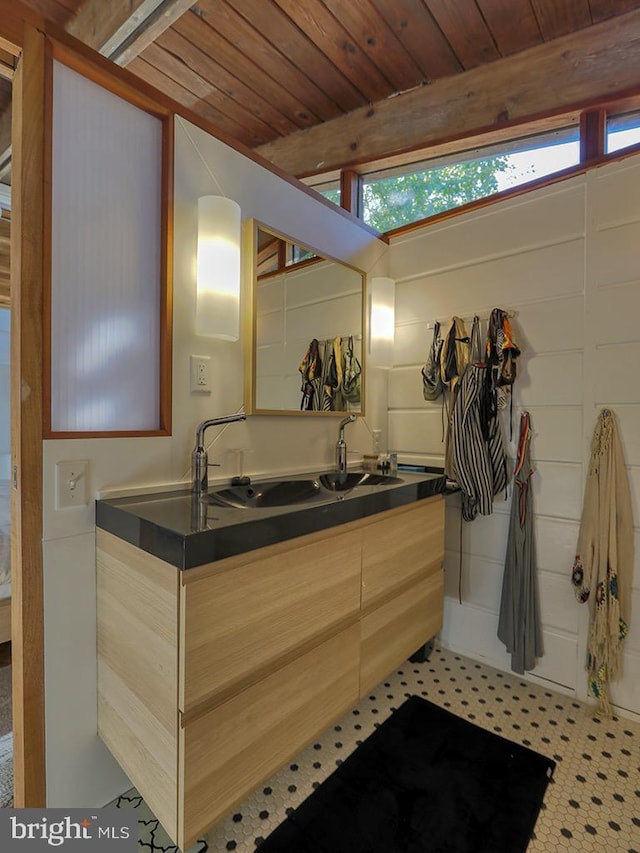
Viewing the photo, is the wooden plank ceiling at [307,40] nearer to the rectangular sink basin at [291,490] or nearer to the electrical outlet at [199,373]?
the electrical outlet at [199,373]

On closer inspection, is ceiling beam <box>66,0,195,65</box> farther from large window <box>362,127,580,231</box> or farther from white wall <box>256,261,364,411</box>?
large window <box>362,127,580,231</box>

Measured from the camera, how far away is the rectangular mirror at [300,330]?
1629 millimetres

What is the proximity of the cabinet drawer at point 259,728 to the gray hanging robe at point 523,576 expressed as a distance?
841mm

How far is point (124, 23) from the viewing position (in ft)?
4.93

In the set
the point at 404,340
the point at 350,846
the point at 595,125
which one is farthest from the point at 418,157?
the point at 350,846

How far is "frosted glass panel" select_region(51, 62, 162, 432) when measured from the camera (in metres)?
1.16

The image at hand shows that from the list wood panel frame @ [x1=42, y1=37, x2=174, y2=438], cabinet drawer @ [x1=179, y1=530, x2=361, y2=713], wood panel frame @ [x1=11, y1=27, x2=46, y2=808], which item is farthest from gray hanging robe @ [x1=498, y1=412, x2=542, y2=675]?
wood panel frame @ [x1=11, y1=27, x2=46, y2=808]

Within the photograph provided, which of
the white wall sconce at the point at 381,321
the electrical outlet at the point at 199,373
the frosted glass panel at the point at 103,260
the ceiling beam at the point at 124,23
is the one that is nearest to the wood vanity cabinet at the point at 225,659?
the frosted glass panel at the point at 103,260

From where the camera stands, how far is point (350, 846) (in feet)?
3.68

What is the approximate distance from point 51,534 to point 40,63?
126 cm

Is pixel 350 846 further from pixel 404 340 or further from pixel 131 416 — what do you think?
pixel 404 340

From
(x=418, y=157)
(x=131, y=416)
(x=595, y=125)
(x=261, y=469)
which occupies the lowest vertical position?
(x=261, y=469)

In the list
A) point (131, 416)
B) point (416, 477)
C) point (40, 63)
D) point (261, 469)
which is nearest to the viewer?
point (40, 63)

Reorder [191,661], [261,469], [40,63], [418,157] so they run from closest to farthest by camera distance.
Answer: [191,661] → [40,63] → [261,469] → [418,157]
